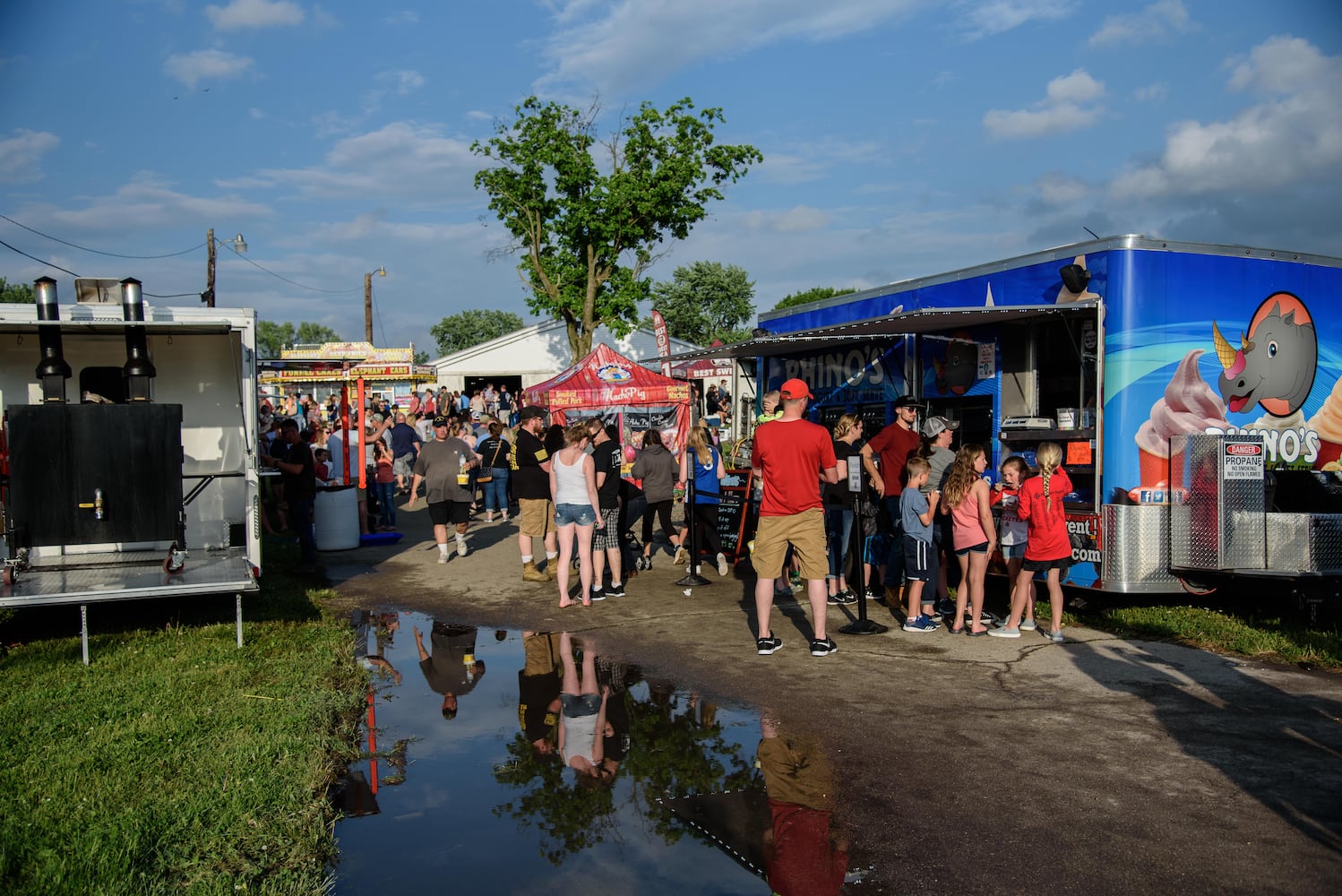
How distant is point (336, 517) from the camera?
46.7 ft

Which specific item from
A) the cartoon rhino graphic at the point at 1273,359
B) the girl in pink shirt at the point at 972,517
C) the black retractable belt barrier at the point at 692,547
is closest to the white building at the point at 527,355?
the black retractable belt barrier at the point at 692,547

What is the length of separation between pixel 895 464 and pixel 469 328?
318ft

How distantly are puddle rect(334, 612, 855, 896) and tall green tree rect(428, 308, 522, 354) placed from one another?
96.3 meters

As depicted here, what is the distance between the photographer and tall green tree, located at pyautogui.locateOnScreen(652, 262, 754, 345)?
77.0m

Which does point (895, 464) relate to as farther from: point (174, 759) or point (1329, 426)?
point (174, 759)

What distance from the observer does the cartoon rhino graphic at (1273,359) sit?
873 cm

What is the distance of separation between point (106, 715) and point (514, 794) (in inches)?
113

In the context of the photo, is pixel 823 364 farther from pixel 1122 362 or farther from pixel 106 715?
pixel 106 715

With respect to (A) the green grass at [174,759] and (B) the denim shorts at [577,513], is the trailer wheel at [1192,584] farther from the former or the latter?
(A) the green grass at [174,759]

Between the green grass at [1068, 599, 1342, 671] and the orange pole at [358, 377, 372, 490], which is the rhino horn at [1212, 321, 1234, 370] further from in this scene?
the orange pole at [358, 377, 372, 490]

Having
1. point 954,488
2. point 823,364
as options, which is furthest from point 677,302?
point 954,488

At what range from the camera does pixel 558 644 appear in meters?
8.34

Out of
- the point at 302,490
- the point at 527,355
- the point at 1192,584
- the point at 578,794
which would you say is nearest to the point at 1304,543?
the point at 1192,584

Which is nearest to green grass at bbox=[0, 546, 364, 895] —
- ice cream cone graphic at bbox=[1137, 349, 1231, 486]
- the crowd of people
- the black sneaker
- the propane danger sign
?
the crowd of people
